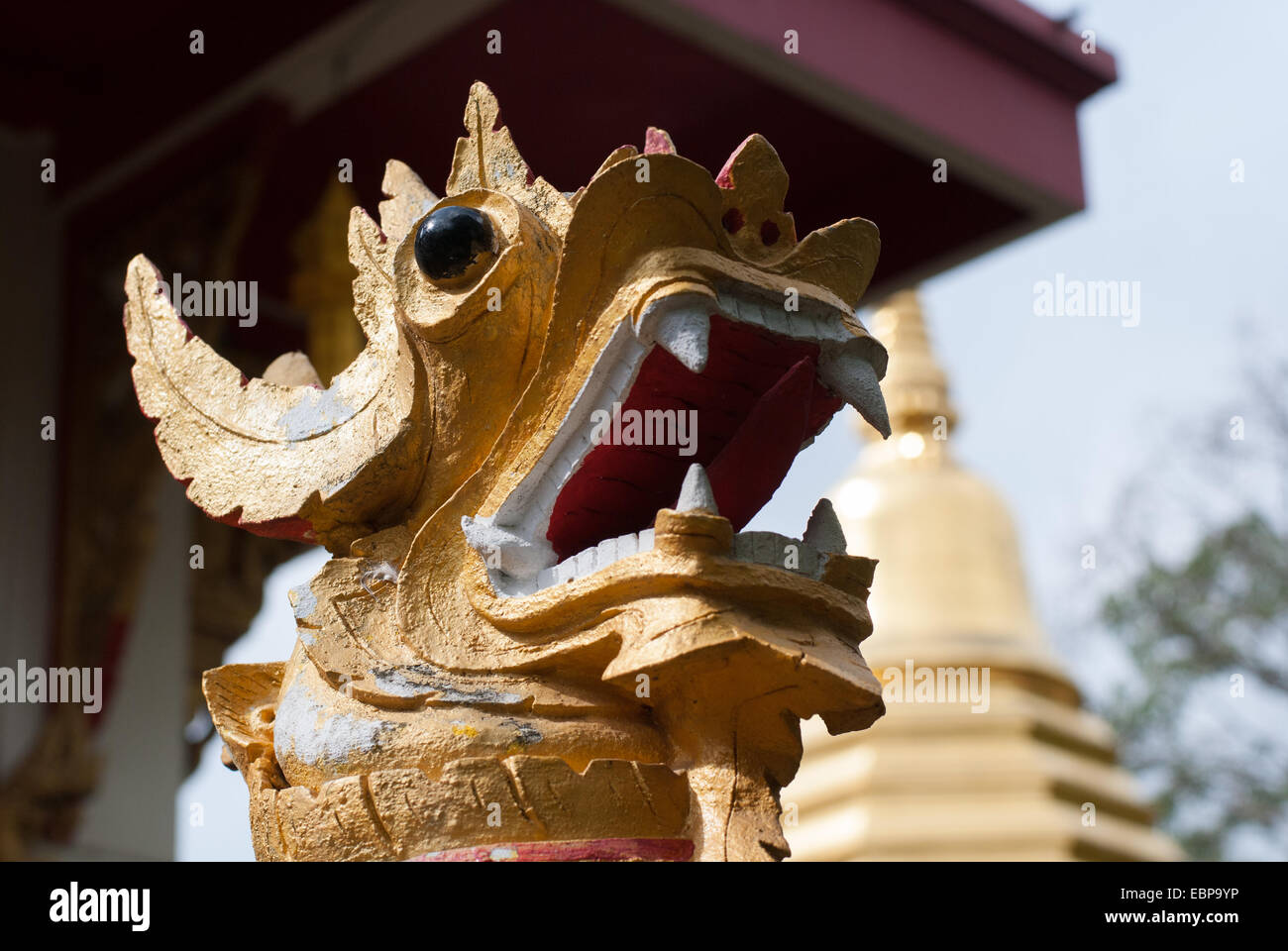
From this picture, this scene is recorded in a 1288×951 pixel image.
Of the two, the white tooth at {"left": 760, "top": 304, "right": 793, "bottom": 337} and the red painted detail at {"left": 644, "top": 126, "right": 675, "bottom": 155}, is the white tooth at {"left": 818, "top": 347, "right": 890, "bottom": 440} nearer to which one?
the white tooth at {"left": 760, "top": 304, "right": 793, "bottom": 337}

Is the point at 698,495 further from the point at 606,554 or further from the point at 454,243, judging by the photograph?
the point at 454,243

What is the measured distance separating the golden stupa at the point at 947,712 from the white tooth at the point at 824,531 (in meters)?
2.58

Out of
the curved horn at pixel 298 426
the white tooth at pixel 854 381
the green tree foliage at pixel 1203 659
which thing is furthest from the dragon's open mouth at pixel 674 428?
the green tree foliage at pixel 1203 659

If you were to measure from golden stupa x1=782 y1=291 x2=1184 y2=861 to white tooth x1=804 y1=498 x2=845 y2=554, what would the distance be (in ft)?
8.47

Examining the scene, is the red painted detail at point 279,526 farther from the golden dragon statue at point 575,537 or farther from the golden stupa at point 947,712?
the golden stupa at point 947,712

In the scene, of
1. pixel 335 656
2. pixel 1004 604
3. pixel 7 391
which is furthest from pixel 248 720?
pixel 1004 604

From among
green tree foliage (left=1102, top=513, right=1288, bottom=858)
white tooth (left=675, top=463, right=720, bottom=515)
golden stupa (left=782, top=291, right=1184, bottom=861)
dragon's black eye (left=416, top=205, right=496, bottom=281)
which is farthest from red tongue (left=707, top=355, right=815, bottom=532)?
green tree foliage (left=1102, top=513, right=1288, bottom=858)

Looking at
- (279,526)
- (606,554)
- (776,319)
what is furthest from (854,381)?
(279,526)

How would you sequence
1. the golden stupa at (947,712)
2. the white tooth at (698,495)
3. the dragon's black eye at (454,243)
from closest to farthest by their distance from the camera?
the white tooth at (698,495) < the dragon's black eye at (454,243) < the golden stupa at (947,712)

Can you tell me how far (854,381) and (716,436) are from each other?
0.35 ft

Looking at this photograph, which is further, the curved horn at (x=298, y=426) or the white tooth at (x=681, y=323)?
the curved horn at (x=298, y=426)

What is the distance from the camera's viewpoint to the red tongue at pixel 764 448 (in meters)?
1.15

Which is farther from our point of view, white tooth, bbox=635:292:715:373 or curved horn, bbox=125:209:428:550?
curved horn, bbox=125:209:428:550

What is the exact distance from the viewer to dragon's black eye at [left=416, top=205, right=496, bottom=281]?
3.89 feet
